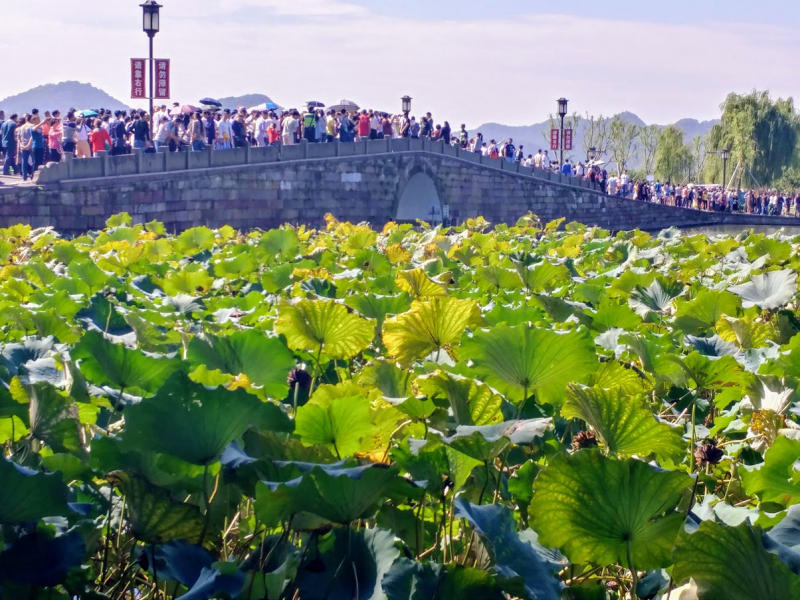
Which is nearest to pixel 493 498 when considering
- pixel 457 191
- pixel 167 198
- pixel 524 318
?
pixel 524 318

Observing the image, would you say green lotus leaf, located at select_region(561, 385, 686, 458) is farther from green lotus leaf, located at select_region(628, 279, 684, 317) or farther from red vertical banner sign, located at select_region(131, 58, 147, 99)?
red vertical banner sign, located at select_region(131, 58, 147, 99)

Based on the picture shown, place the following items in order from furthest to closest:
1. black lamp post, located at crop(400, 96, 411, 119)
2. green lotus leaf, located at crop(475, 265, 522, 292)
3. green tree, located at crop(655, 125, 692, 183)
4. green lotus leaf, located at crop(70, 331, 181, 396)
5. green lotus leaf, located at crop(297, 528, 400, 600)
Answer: green tree, located at crop(655, 125, 692, 183)
black lamp post, located at crop(400, 96, 411, 119)
green lotus leaf, located at crop(475, 265, 522, 292)
green lotus leaf, located at crop(70, 331, 181, 396)
green lotus leaf, located at crop(297, 528, 400, 600)

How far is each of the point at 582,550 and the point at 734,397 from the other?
0.93 meters

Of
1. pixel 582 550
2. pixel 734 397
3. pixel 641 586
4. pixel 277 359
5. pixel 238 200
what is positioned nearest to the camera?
pixel 582 550

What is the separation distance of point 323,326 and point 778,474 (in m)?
0.82

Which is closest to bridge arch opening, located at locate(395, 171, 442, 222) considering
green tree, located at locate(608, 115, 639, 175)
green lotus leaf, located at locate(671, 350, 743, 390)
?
green lotus leaf, located at locate(671, 350, 743, 390)

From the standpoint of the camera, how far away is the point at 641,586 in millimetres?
1343

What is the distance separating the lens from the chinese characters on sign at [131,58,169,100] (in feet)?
72.0

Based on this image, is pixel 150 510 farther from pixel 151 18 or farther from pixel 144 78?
pixel 144 78

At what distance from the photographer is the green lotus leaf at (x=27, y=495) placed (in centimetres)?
115

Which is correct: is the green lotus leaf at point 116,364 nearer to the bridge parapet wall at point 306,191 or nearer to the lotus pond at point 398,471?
the lotus pond at point 398,471

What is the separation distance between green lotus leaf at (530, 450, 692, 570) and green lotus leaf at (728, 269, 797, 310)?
5.59 feet

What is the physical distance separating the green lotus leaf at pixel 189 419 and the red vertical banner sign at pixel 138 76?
21789 mm

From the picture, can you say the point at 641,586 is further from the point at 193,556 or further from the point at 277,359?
the point at 277,359
